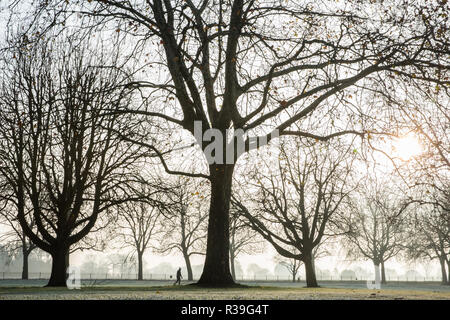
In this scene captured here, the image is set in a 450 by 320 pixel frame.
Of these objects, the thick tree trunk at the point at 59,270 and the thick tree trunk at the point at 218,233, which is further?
the thick tree trunk at the point at 59,270

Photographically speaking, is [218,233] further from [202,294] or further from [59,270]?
[59,270]

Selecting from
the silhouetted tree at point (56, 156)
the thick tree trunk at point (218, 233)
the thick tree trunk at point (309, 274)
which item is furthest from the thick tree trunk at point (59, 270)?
the thick tree trunk at point (309, 274)

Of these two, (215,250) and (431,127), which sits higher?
(431,127)

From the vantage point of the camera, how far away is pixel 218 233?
41.7ft

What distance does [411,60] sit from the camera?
Result: 10898 mm

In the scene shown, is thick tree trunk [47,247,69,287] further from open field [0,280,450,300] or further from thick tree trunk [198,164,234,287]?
thick tree trunk [198,164,234,287]

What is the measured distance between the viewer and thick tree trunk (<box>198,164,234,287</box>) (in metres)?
12.4

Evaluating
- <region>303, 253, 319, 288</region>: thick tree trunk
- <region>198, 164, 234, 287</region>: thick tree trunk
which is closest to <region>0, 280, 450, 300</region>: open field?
<region>198, 164, 234, 287</region>: thick tree trunk

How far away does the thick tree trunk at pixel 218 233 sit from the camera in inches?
487

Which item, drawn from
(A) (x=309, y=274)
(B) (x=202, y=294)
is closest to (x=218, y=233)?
(B) (x=202, y=294)

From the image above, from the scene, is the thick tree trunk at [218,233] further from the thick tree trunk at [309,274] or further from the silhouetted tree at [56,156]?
the thick tree trunk at [309,274]
